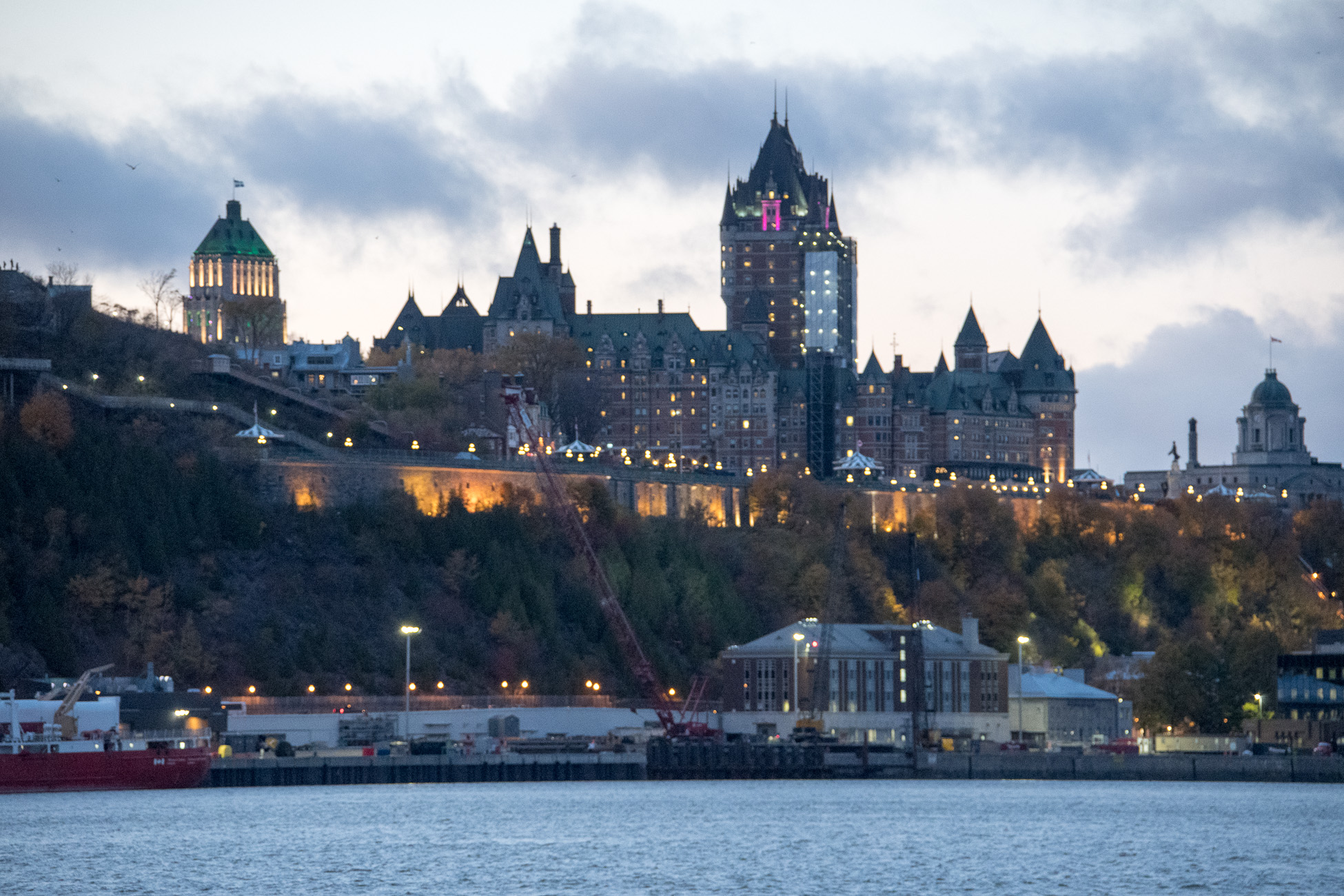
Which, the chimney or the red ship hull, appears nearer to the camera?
the red ship hull

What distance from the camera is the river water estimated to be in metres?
84.9

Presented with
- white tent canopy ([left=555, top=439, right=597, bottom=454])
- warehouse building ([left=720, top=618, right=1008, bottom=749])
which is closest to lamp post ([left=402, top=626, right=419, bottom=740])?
warehouse building ([left=720, top=618, right=1008, bottom=749])

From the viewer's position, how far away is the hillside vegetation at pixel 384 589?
135500mm

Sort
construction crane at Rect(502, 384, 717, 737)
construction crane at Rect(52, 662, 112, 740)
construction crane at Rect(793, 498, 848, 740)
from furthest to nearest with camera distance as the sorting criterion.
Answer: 1. construction crane at Rect(502, 384, 717, 737)
2. construction crane at Rect(793, 498, 848, 740)
3. construction crane at Rect(52, 662, 112, 740)

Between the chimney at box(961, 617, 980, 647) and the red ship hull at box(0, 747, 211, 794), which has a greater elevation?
the chimney at box(961, 617, 980, 647)

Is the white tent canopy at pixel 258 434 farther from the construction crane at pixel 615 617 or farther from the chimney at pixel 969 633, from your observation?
the chimney at pixel 969 633

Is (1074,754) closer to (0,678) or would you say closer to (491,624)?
(491,624)

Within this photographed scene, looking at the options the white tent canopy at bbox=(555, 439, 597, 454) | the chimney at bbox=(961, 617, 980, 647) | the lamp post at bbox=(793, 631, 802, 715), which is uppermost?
the white tent canopy at bbox=(555, 439, 597, 454)

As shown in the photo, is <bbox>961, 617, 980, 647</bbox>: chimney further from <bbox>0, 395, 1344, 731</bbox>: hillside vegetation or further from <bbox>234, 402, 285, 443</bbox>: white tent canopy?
<bbox>234, 402, 285, 443</bbox>: white tent canopy

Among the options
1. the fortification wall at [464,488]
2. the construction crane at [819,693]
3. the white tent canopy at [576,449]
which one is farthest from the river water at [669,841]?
the white tent canopy at [576,449]

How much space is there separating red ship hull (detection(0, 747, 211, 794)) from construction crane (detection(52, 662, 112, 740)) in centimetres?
128

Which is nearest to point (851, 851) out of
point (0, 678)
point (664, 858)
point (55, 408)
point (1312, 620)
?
point (664, 858)

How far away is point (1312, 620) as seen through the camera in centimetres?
18862

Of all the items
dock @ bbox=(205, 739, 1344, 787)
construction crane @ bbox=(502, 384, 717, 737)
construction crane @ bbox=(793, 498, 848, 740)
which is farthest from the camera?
construction crane @ bbox=(502, 384, 717, 737)
